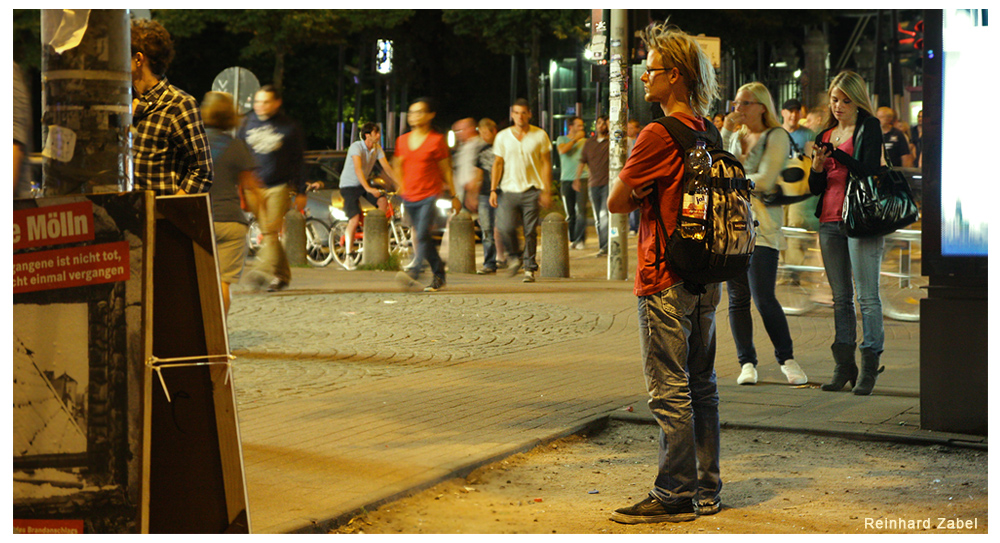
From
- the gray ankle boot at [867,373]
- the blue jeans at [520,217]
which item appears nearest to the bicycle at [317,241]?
the blue jeans at [520,217]

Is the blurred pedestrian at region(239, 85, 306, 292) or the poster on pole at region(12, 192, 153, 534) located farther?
the blurred pedestrian at region(239, 85, 306, 292)

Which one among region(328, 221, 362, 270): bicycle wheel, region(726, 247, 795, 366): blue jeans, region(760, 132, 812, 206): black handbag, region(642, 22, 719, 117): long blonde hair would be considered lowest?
region(726, 247, 795, 366): blue jeans

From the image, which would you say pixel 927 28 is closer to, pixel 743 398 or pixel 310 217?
pixel 743 398

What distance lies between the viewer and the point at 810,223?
1054 centimetres

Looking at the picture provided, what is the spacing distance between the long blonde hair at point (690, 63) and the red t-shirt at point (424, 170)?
711 centimetres

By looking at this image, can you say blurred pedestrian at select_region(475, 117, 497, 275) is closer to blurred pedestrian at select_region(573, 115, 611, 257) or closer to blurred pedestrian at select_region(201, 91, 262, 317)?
blurred pedestrian at select_region(573, 115, 611, 257)

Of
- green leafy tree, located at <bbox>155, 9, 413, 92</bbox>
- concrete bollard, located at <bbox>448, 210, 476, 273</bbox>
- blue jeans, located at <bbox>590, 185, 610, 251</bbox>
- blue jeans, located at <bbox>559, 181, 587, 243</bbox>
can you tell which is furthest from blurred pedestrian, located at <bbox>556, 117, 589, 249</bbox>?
green leafy tree, located at <bbox>155, 9, 413, 92</bbox>

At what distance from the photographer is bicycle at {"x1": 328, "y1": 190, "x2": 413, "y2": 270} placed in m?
15.6

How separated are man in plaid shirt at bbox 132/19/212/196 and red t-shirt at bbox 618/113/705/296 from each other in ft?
6.75

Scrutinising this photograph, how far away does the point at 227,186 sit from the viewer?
6.69 m

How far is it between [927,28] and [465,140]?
8208mm

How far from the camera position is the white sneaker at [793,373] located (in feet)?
23.0
